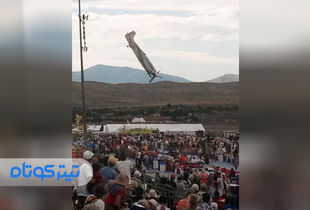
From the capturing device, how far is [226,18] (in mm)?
3012

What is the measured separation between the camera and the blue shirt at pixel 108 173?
3055mm

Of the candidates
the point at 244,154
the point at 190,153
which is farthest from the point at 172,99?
the point at 244,154

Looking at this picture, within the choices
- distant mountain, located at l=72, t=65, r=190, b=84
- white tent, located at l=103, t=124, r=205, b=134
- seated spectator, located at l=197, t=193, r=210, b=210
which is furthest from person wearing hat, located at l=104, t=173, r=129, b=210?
distant mountain, located at l=72, t=65, r=190, b=84

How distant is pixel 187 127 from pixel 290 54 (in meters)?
0.94

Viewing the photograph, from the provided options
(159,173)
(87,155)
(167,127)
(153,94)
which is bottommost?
(159,173)

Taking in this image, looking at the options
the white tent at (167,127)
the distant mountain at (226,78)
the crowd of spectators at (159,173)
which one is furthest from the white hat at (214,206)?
the distant mountain at (226,78)

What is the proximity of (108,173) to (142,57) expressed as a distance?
36.6 inches

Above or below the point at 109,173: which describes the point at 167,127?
above

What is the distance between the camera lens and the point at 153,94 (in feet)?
10.0

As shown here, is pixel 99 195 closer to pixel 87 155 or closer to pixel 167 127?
pixel 87 155

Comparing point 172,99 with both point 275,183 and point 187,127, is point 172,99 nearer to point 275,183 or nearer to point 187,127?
point 187,127

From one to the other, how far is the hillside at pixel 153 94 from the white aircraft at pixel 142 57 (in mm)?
85

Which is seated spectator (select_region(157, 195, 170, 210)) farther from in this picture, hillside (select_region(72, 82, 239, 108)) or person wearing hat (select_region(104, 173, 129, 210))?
hillside (select_region(72, 82, 239, 108))

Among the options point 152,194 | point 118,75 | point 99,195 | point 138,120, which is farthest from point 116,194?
point 118,75
